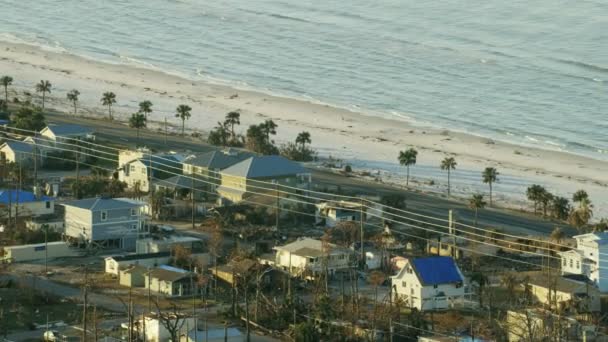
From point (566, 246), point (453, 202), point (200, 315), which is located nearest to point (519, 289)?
point (566, 246)

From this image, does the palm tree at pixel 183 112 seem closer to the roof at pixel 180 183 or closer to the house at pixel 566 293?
the roof at pixel 180 183

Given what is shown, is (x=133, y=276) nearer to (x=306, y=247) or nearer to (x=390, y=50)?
(x=306, y=247)

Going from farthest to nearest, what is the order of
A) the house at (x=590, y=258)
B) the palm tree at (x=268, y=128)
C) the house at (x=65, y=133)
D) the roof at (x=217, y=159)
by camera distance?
the palm tree at (x=268, y=128) → the house at (x=65, y=133) → the roof at (x=217, y=159) → the house at (x=590, y=258)

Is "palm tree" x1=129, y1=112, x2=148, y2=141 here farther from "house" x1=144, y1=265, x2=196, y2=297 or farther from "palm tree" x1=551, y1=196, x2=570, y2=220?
"house" x1=144, y1=265, x2=196, y2=297

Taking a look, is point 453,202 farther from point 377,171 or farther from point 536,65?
point 536,65

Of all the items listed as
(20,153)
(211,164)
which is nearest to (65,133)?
(20,153)

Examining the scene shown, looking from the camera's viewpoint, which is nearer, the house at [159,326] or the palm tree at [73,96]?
the house at [159,326]

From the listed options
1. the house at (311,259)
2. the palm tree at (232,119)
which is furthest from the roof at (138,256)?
the palm tree at (232,119)
